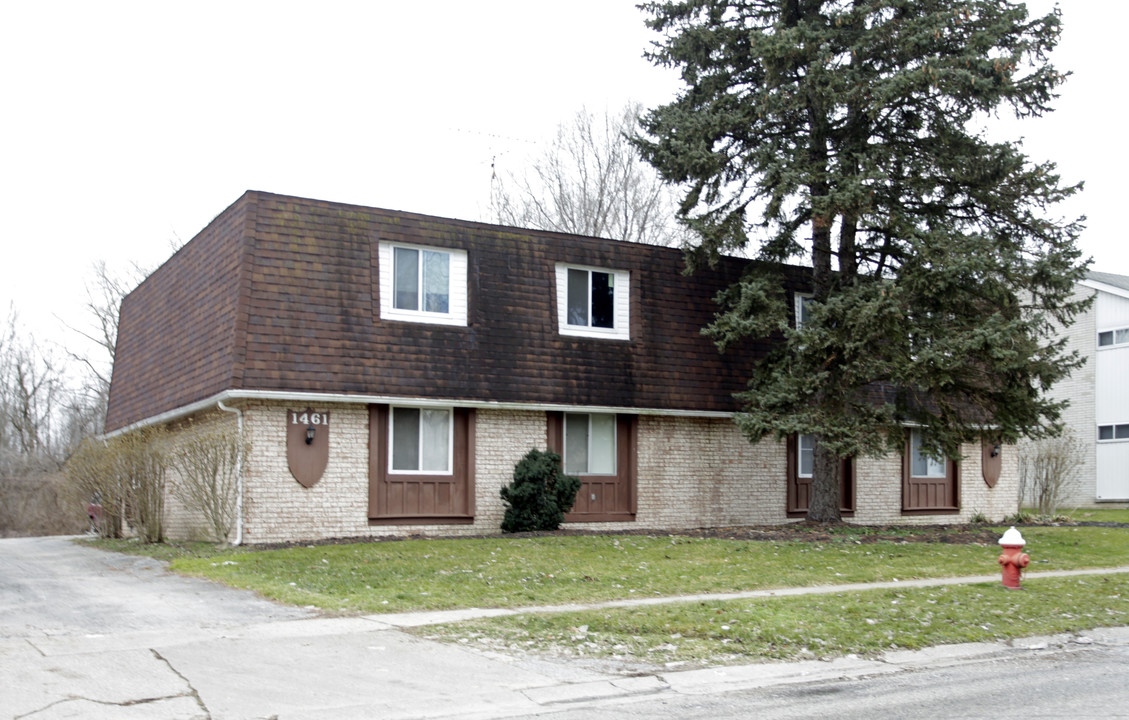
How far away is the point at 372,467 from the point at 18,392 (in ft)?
122

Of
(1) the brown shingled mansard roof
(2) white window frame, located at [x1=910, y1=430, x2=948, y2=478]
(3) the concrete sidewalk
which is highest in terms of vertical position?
(1) the brown shingled mansard roof

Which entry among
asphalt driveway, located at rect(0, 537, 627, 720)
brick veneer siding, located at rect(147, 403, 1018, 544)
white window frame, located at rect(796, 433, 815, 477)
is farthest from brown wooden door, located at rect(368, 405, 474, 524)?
→ white window frame, located at rect(796, 433, 815, 477)

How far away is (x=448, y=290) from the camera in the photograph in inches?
792

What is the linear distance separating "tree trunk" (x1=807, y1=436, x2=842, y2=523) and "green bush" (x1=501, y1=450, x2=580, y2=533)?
196 inches

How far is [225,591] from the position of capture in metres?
12.9

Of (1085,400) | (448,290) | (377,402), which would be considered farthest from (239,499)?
(1085,400)

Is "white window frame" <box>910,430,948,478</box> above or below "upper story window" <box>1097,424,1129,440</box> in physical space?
below

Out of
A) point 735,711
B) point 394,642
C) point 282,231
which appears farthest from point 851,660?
point 282,231

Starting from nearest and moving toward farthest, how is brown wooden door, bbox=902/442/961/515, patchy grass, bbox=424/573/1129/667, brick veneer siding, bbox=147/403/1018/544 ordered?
patchy grass, bbox=424/573/1129/667
brick veneer siding, bbox=147/403/1018/544
brown wooden door, bbox=902/442/961/515

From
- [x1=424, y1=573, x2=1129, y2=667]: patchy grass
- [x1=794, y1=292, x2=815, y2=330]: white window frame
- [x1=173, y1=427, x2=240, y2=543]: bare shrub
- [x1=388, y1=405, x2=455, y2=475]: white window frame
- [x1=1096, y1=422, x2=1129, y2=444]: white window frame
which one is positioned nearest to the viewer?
[x1=424, y1=573, x2=1129, y2=667]: patchy grass

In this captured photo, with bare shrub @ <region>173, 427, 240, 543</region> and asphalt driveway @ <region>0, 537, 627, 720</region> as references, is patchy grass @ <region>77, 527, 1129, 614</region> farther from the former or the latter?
asphalt driveway @ <region>0, 537, 627, 720</region>

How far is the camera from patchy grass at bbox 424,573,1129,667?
9.39 m

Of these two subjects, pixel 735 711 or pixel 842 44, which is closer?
pixel 735 711

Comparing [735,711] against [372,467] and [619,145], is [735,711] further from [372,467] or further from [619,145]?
[619,145]
